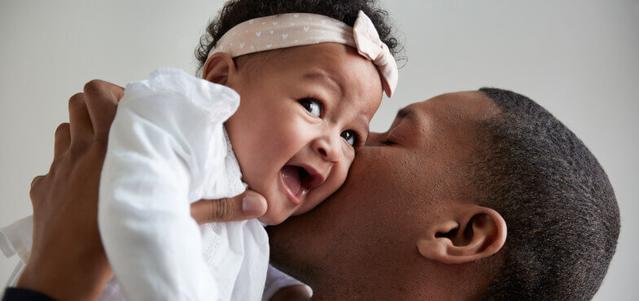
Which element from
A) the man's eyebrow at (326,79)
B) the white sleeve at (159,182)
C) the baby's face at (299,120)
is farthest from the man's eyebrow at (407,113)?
the white sleeve at (159,182)

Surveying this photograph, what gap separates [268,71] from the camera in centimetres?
110

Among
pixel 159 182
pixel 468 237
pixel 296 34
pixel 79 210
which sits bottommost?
pixel 468 237

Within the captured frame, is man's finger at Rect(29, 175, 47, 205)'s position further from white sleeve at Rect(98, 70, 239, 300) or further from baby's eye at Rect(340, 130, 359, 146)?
baby's eye at Rect(340, 130, 359, 146)

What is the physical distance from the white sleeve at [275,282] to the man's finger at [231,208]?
1.48ft

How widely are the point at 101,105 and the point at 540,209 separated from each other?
0.80 meters

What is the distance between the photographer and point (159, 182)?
2.42ft

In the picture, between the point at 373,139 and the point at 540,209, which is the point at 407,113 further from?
the point at 540,209

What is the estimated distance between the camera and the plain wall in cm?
207

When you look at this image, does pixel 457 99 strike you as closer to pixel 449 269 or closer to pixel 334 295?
pixel 449 269

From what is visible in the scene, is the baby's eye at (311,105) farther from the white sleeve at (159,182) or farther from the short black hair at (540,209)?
the short black hair at (540,209)

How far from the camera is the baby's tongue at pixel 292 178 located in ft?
3.46

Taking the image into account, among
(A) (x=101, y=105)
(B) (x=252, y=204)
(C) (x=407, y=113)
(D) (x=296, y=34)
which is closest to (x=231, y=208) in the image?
(B) (x=252, y=204)

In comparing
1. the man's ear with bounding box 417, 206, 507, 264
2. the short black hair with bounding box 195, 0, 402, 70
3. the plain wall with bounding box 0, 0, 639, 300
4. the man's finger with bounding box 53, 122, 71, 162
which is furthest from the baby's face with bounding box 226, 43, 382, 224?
the plain wall with bounding box 0, 0, 639, 300

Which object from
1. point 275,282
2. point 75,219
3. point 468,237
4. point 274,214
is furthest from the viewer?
point 275,282
